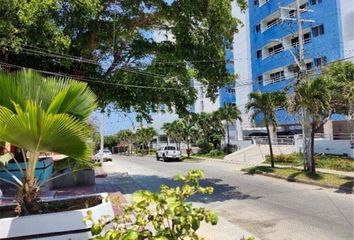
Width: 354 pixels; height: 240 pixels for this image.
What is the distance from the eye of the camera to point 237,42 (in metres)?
52.8

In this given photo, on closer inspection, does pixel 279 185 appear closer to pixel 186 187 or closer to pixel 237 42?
pixel 186 187

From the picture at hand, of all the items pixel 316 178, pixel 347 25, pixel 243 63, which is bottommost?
pixel 316 178

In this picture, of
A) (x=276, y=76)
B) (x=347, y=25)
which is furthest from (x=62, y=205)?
(x=276, y=76)

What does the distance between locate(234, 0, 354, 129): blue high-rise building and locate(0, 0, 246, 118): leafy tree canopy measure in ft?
37.4

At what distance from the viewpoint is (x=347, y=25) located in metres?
35.4

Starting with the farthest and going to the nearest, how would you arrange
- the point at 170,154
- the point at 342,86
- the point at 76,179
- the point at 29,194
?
1. the point at 170,154
2. the point at 342,86
3. the point at 76,179
4. the point at 29,194

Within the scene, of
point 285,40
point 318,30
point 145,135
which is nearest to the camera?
point 318,30

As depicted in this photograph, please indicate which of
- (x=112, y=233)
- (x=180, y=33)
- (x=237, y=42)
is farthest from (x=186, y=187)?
(x=237, y=42)

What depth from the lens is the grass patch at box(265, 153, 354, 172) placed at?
21.7 meters

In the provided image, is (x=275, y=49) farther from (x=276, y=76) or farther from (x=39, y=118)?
(x=39, y=118)

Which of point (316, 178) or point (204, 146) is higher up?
point (204, 146)

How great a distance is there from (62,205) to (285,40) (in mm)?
39544

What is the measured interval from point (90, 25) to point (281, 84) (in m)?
29.7

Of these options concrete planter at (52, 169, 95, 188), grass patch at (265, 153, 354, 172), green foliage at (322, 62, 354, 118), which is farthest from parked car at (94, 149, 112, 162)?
green foliage at (322, 62, 354, 118)
